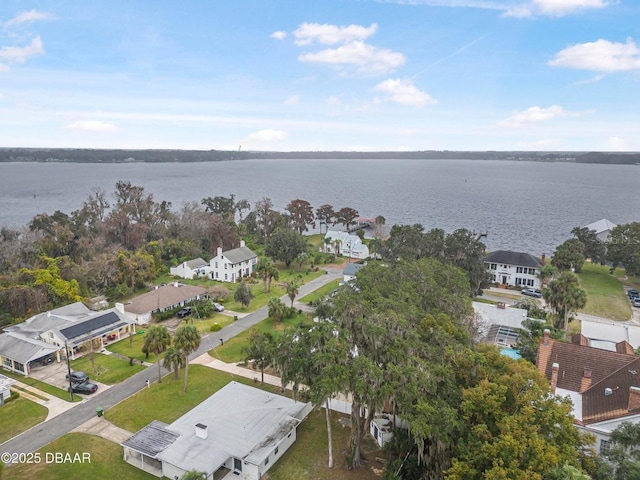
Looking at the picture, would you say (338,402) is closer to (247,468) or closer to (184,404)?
(247,468)

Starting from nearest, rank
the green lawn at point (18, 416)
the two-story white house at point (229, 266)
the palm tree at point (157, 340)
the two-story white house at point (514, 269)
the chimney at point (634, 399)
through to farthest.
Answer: the chimney at point (634, 399)
the green lawn at point (18, 416)
the palm tree at point (157, 340)
the two-story white house at point (514, 269)
the two-story white house at point (229, 266)

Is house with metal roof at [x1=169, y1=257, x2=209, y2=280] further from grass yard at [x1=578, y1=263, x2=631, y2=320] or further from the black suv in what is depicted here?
grass yard at [x1=578, y1=263, x2=631, y2=320]

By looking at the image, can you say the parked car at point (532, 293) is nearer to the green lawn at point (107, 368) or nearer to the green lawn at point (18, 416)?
the green lawn at point (107, 368)

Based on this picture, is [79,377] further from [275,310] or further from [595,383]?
[595,383]

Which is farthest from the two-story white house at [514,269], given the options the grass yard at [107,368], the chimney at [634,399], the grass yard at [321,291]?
the grass yard at [107,368]

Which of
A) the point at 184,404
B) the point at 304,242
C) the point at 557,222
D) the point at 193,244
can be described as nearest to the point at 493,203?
the point at 557,222

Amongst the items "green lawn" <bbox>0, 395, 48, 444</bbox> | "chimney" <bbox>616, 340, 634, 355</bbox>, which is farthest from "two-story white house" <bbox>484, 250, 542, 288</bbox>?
"green lawn" <bbox>0, 395, 48, 444</bbox>

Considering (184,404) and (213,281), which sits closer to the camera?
(184,404)
